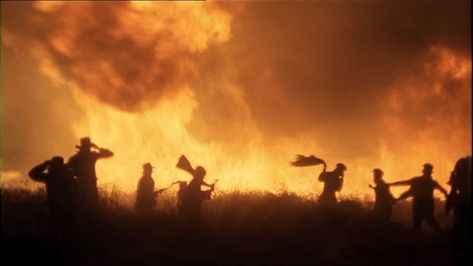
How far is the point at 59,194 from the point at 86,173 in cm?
180

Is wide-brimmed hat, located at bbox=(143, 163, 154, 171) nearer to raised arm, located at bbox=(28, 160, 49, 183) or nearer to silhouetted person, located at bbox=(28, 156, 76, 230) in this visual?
silhouetted person, located at bbox=(28, 156, 76, 230)

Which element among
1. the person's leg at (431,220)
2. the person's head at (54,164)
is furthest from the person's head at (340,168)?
the person's head at (54,164)

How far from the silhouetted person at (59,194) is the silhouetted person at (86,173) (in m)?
1.11

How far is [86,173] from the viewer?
17.3 metres

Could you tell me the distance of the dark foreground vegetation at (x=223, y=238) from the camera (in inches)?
595

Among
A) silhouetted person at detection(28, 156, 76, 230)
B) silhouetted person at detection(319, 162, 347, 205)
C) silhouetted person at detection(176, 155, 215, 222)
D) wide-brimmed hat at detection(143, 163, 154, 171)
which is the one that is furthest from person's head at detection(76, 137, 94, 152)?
silhouetted person at detection(319, 162, 347, 205)

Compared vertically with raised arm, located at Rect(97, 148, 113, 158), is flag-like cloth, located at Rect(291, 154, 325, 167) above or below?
above

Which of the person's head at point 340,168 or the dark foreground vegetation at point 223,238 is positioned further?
the person's head at point 340,168

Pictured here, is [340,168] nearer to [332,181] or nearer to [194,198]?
[332,181]

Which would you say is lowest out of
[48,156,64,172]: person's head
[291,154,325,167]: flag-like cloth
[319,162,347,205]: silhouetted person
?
[48,156,64,172]: person's head

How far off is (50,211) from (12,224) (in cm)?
109

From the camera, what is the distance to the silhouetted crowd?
15664 millimetres

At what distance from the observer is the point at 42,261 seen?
14281 millimetres

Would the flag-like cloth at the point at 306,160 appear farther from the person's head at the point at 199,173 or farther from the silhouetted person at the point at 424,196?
the person's head at the point at 199,173
